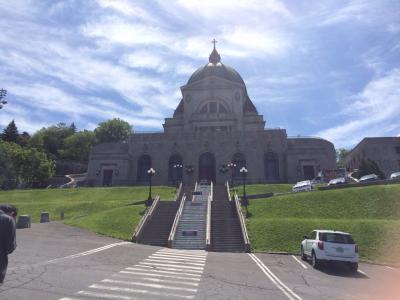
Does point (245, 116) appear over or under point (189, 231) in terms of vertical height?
over

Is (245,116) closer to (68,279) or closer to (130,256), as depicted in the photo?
(130,256)

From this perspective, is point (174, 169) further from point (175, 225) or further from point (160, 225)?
point (175, 225)

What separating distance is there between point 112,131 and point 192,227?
79.3 metres

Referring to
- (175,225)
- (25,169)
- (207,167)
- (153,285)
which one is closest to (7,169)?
(25,169)

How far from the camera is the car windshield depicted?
1681 centimetres

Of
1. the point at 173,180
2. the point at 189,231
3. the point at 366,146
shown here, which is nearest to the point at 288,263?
Answer: the point at 189,231

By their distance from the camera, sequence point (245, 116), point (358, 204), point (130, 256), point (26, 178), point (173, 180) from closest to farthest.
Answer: point (130, 256)
point (358, 204)
point (173, 180)
point (26, 178)
point (245, 116)

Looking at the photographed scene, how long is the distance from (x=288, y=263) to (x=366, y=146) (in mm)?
53290

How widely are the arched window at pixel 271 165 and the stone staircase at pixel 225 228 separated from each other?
89.3 ft

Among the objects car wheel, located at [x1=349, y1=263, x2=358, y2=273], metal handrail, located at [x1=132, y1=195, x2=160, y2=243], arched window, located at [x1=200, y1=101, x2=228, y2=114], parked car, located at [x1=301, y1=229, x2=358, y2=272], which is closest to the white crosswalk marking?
parked car, located at [x1=301, y1=229, x2=358, y2=272]

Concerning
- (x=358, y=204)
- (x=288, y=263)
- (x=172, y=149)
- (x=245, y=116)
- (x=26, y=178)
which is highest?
(x=245, y=116)

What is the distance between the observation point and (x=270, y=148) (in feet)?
202

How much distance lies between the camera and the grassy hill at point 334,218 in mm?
21353

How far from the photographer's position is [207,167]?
61375mm
